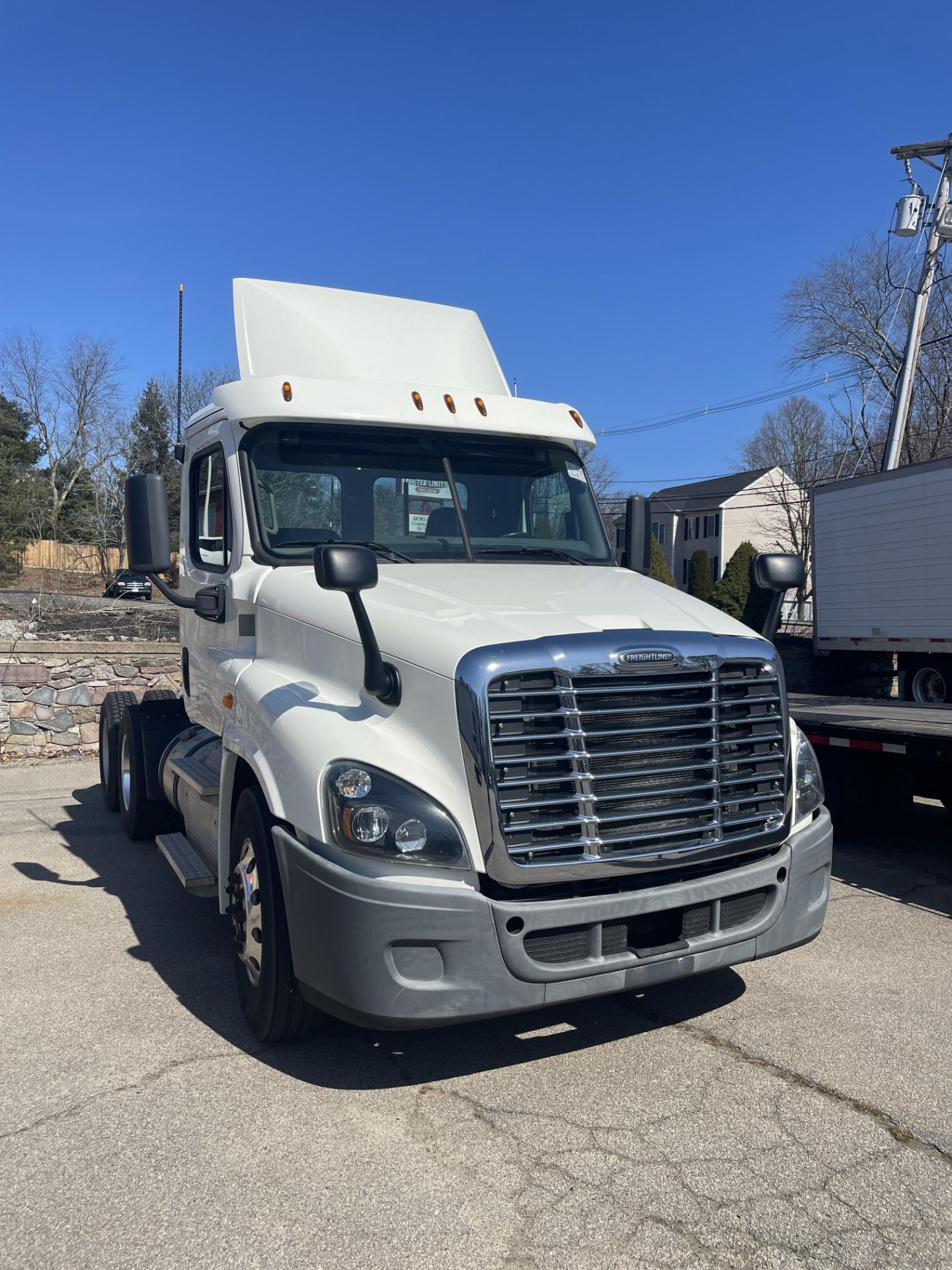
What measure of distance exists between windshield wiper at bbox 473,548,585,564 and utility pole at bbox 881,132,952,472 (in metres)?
16.0

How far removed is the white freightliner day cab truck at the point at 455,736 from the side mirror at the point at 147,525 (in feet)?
0.04

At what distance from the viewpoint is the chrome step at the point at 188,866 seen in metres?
4.55

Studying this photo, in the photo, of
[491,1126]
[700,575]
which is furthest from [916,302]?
[700,575]

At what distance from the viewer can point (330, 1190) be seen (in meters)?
2.88

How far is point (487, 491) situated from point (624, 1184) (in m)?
2.99

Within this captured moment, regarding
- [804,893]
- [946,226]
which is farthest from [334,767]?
[946,226]

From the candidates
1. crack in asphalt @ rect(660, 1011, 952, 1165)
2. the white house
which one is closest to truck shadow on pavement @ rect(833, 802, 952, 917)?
crack in asphalt @ rect(660, 1011, 952, 1165)

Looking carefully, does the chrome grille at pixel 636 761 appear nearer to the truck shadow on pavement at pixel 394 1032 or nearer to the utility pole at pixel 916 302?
the truck shadow on pavement at pixel 394 1032

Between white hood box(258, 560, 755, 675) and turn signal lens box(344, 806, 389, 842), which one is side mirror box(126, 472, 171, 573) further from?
turn signal lens box(344, 806, 389, 842)

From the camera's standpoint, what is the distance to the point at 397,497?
4.61m

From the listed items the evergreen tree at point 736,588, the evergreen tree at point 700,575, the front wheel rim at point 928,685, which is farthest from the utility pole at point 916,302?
the evergreen tree at point 700,575

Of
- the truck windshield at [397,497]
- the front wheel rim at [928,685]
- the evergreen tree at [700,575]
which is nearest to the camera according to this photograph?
the truck windshield at [397,497]

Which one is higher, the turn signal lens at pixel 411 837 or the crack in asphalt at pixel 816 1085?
the turn signal lens at pixel 411 837

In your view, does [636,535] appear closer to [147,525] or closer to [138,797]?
[147,525]
